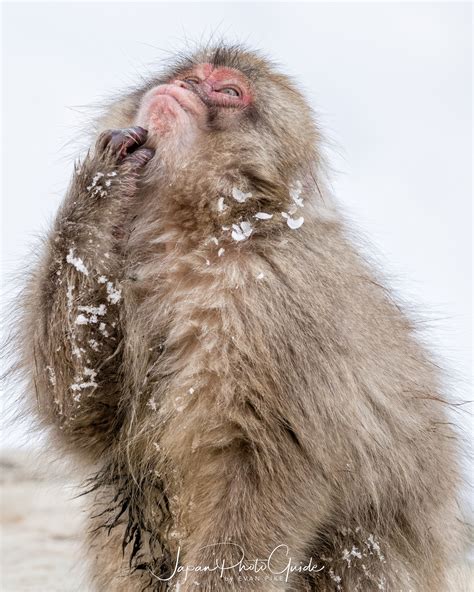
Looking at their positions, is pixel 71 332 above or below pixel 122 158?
below

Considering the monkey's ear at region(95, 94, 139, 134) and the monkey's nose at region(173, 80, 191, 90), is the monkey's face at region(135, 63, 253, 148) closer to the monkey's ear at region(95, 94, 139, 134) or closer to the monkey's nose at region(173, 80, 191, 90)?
the monkey's nose at region(173, 80, 191, 90)

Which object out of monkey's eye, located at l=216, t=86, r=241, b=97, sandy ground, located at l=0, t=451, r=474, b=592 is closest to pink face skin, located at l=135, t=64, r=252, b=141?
monkey's eye, located at l=216, t=86, r=241, b=97

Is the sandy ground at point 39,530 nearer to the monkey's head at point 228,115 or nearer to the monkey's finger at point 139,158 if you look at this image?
the monkey's finger at point 139,158

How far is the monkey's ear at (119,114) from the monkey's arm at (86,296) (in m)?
0.36

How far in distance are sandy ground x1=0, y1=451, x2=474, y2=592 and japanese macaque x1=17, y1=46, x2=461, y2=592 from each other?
Answer: 557mm

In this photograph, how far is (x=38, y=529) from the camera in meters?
6.65

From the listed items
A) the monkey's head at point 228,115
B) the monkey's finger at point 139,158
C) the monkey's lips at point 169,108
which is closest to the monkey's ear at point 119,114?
the monkey's head at point 228,115

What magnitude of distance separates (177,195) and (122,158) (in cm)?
27

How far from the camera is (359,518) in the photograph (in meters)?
3.59

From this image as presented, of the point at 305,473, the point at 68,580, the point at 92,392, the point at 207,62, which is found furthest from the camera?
the point at 68,580

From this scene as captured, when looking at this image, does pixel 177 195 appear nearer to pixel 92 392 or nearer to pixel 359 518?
pixel 92 392

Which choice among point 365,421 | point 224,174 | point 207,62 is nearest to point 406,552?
point 365,421

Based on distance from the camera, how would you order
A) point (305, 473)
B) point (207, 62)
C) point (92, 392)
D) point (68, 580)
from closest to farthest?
1. point (305, 473)
2. point (92, 392)
3. point (207, 62)
4. point (68, 580)

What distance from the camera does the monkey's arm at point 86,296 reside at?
11.5 ft
